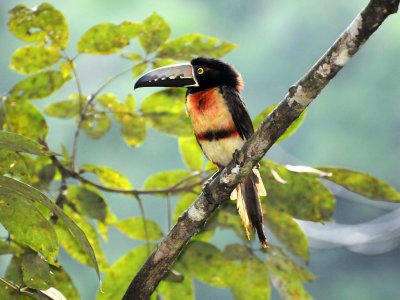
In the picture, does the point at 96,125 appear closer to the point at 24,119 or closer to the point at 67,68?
the point at 67,68

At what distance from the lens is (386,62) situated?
61.6 feet

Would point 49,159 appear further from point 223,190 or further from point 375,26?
point 375,26

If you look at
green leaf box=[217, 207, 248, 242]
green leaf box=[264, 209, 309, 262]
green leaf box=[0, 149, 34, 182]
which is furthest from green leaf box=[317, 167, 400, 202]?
green leaf box=[0, 149, 34, 182]

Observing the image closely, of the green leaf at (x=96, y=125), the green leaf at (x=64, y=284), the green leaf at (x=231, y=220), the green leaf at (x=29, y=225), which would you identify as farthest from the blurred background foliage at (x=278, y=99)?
the green leaf at (x=29, y=225)

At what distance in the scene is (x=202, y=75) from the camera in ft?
9.48

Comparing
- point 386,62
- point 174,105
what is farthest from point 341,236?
point 174,105

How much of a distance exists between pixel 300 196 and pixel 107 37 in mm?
902

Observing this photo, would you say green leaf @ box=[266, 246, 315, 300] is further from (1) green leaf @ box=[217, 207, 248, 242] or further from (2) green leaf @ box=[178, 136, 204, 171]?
(2) green leaf @ box=[178, 136, 204, 171]

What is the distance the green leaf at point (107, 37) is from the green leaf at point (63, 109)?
1.01ft

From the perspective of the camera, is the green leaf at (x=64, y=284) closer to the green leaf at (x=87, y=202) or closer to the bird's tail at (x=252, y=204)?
the green leaf at (x=87, y=202)

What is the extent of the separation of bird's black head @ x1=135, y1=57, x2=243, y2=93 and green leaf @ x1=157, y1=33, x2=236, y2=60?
0.32ft

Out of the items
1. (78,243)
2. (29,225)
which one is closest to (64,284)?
(78,243)

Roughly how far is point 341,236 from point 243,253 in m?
9.81

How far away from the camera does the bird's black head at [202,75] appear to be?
283 centimetres
